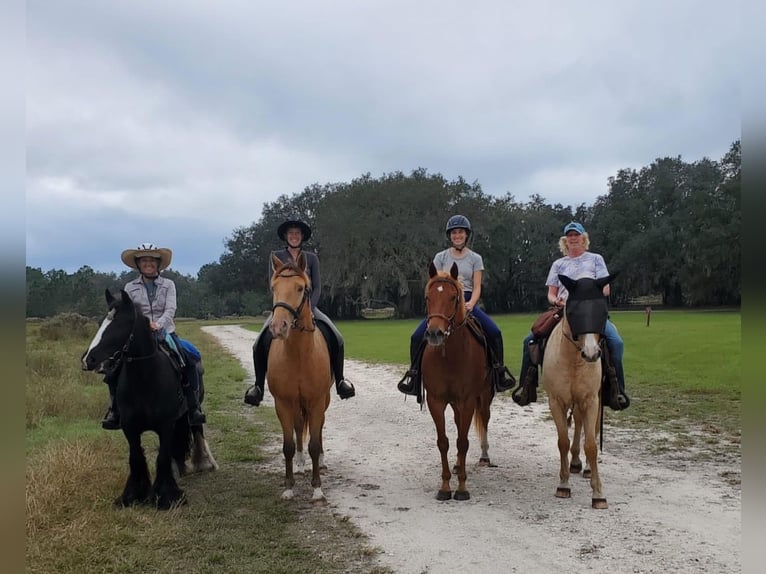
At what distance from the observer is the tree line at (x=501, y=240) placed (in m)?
48.1

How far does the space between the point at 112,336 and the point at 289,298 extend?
71.4 inches

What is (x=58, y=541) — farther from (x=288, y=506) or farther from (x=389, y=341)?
(x=389, y=341)

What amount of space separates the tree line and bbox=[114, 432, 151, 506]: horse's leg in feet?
125

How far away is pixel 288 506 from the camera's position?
19.6 ft

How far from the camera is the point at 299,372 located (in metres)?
6.21

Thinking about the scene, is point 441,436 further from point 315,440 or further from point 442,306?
point 442,306

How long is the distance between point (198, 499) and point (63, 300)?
130 ft

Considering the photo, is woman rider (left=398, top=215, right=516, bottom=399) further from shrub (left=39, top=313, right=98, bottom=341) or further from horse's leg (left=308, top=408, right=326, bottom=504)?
shrub (left=39, top=313, right=98, bottom=341)

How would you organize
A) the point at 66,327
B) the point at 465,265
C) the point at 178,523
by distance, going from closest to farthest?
the point at 178,523 < the point at 465,265 < the point at 66,327

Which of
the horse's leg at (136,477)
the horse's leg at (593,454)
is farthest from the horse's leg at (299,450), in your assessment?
the horse's leg at (593,454)

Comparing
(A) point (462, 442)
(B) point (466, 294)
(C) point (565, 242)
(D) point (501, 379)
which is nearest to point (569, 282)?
(C) point (565, 242)

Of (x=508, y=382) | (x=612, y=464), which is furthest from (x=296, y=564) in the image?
(x=612, y=464)

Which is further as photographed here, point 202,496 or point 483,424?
point 483,424

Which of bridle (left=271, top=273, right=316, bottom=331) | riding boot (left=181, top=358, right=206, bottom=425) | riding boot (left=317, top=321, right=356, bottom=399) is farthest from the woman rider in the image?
riding boot (left=181, top=358, right=206, bottom=425)
